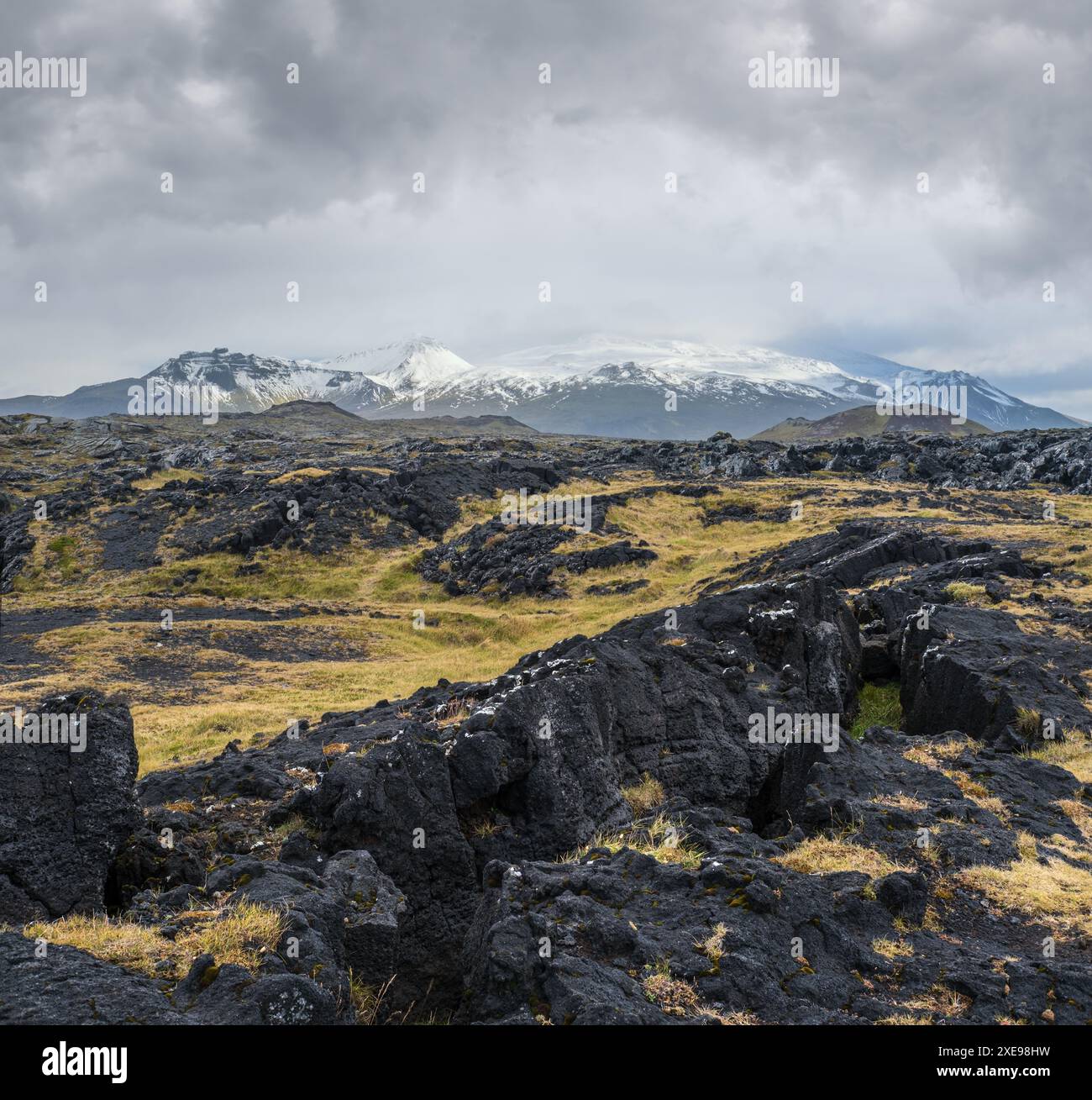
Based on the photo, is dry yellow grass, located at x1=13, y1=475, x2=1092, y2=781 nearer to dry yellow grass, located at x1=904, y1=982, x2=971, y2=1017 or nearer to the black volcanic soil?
the black volcanic soil

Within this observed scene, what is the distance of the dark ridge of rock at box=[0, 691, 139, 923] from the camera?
1091cm

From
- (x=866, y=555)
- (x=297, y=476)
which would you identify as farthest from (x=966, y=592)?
(x=297, y=476)

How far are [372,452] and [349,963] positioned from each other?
547ft

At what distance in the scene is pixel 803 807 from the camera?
15.1 meters

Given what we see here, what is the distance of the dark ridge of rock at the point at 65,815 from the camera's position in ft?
35.8

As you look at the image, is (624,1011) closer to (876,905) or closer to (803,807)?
(876,905)

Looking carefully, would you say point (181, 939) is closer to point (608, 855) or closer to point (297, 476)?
point (608, 855)

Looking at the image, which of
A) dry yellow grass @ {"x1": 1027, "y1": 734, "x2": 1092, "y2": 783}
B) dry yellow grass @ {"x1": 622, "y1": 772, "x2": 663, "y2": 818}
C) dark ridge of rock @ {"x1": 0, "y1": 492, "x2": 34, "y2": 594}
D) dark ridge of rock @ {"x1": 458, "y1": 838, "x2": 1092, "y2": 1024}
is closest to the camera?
dark ridge of rock @ {"x1": 458, "y1": 838, "x2": 1092, "y2": 1024}

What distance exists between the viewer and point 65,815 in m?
11.8

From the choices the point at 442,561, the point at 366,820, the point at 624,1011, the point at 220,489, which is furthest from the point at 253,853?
the point at 220,489

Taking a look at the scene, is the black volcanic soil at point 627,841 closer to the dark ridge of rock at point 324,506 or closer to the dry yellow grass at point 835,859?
the dry yellow grass at point 835,859

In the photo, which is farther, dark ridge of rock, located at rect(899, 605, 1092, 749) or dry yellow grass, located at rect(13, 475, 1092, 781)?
dry yellow grass, located at rect(13, 475, 1092, 781)

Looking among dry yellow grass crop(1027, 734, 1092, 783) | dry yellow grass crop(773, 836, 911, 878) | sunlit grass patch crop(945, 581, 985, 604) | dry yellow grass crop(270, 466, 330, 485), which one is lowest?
dry yellow grass crop(1027, 734, 1092, 783)

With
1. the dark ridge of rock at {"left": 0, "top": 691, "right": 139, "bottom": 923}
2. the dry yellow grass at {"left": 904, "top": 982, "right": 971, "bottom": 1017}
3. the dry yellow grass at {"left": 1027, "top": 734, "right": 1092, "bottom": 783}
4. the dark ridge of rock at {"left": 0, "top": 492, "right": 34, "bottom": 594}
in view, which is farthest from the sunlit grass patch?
the dark ridge of rock at {"left": 0, "top": 492, "right": 34, "bottom": 594}
